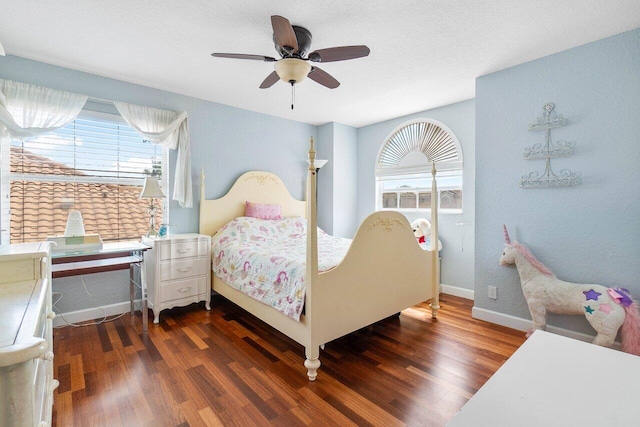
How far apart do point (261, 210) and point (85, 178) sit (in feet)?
5.95

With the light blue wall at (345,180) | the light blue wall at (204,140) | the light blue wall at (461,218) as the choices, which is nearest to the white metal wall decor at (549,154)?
the light blue wall at (461,218)

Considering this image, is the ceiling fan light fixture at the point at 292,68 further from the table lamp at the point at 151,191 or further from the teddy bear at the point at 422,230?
the teddy bear at the point at 422,230

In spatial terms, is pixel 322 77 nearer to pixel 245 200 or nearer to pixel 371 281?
pixel 371 281

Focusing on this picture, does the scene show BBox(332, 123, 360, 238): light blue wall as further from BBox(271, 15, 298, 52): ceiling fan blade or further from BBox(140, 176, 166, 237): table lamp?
BBox(271, 15, 298, 52): ceiling fan blade

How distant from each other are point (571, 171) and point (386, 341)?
2.05 metres

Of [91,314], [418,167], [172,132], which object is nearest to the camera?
[91,314]

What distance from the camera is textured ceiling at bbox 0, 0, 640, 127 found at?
1898 mm

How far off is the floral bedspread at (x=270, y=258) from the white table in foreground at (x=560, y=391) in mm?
1398

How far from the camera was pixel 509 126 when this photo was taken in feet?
9.00

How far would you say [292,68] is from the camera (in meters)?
2.07

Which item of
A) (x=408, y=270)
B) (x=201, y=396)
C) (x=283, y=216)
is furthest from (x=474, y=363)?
(x=283, y=216)

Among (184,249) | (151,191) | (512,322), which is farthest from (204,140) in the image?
(512,322)

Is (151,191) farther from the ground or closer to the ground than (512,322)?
farther from the ground

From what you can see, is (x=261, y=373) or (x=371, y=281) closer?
(x=261, y=373)
